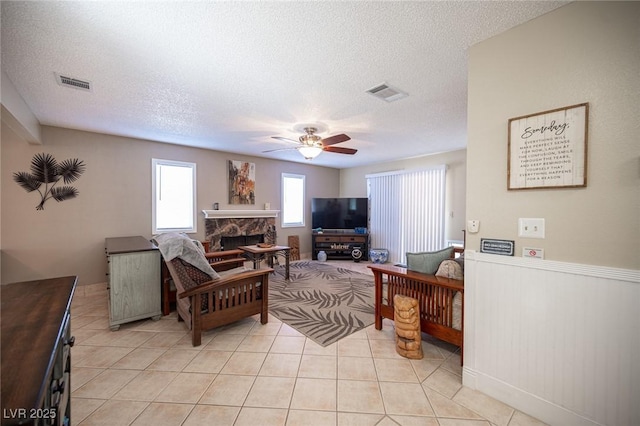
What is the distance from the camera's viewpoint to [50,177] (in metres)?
3.67

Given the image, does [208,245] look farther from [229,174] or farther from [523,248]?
[523,248]

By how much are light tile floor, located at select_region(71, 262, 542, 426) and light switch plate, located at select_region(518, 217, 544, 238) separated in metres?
1.19

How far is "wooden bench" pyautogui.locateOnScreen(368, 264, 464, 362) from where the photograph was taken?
2240mm

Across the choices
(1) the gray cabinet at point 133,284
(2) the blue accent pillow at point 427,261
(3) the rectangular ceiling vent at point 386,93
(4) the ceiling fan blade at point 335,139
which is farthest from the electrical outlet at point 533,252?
(1) the gray cabinet at point 133,284

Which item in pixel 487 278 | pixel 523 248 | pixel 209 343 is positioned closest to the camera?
pixel 523 248

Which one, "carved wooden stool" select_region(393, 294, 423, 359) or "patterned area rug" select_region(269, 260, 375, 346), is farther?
"patterned area rug" select_region(269, 260, 375, 346)

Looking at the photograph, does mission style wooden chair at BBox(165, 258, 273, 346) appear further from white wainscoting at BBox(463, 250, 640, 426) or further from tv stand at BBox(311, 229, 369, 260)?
tv stand at BBox(311, 229, 369, 260)

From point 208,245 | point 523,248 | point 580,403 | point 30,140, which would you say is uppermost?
point 30,140

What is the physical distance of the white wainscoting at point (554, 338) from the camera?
4.55ft

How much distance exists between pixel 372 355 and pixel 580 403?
4.50ft

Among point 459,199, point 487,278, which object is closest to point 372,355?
point 487,278

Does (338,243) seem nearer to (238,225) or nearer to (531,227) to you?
(238,225)

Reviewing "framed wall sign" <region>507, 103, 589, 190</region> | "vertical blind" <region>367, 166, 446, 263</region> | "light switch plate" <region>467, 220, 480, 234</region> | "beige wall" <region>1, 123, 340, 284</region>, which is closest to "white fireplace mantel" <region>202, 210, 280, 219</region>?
"beige wall" <region>1, 123, 340, 284</region>

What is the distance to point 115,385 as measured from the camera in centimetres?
195
